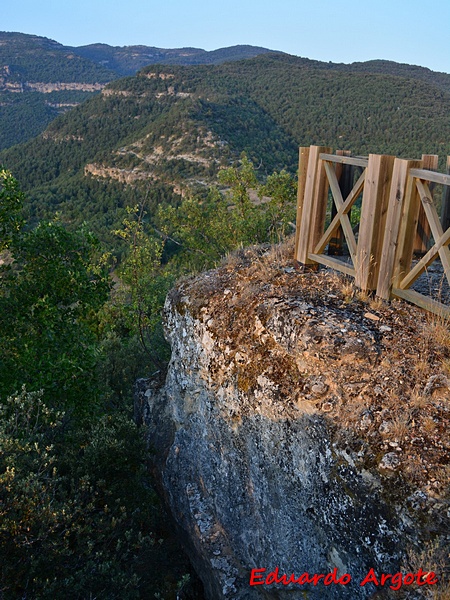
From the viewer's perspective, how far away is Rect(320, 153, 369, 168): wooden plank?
19.1 feet

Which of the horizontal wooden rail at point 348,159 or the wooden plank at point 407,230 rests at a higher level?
the horizontal wooden rail at point 348,159

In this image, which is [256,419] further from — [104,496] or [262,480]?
[104,496]

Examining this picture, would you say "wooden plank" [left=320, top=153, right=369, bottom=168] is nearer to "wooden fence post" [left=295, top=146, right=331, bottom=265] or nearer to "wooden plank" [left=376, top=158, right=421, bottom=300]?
"wooden fence post" [left=295, top=146, right=331, bottom=265]

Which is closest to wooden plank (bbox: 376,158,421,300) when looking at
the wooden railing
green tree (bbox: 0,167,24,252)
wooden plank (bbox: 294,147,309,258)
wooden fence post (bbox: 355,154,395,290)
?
the wooden railing

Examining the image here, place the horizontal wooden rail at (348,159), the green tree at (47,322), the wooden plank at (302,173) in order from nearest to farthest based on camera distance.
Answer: the horizontal wooden rail at (348,159) < the wooden plank at (302,173) < the green tree at (47,322)

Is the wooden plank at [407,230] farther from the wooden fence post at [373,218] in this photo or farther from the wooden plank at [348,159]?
the wooden plank at [348,159]

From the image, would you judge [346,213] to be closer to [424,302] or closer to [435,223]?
[435,223]

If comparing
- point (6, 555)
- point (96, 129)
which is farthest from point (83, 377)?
point (96, 129)

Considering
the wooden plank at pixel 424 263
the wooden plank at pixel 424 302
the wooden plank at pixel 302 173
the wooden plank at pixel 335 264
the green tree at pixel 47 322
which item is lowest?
the green tree at pixel 47 322

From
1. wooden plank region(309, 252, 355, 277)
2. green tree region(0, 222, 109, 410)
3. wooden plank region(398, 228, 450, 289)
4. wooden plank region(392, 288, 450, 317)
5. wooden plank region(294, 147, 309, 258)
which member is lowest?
green tree region(0, 222, 109, 410)

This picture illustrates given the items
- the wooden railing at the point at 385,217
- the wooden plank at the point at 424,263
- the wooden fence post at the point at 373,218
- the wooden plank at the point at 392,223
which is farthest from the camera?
the wooden fence post at the point at 373,218

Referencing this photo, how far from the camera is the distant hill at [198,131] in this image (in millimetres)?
63719

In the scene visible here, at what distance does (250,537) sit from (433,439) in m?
2.93

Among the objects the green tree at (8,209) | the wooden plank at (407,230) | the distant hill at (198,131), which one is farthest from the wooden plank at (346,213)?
the distant hill at (198,131)
